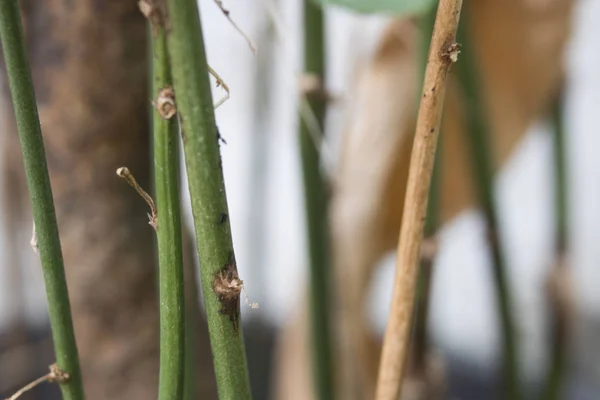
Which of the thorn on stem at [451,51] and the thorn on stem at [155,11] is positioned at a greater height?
the thorn on stem at [451,51]

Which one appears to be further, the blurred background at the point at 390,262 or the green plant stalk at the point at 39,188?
the blurred background at the point at 390,262

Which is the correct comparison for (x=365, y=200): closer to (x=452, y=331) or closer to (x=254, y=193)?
(x=254, y=193)

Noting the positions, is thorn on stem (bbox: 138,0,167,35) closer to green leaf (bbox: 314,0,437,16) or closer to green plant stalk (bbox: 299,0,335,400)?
green leaf (bbox: 314,0,437,16)

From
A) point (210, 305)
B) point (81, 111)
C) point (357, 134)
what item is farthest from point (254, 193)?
point (210, 305)

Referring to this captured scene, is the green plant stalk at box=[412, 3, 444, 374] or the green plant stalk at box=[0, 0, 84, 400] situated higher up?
the green plant stalk at box=[412, 3, 444, 374]

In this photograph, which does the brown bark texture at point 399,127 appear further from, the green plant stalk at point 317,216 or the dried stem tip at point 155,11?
the dried stem tip at point 155,11

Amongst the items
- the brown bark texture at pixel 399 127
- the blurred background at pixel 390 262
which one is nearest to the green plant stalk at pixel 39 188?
the brown bark texture at pixel 399 127

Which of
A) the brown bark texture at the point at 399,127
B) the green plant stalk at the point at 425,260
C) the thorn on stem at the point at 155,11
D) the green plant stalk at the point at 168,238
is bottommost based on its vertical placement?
the green plant stalk at the point at 168,238

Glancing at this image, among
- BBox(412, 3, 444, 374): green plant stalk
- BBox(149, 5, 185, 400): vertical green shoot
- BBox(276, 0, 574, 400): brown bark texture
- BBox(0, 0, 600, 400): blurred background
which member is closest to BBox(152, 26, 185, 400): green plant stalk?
BBox(149, 5, 185, 400): vertical green shoot
